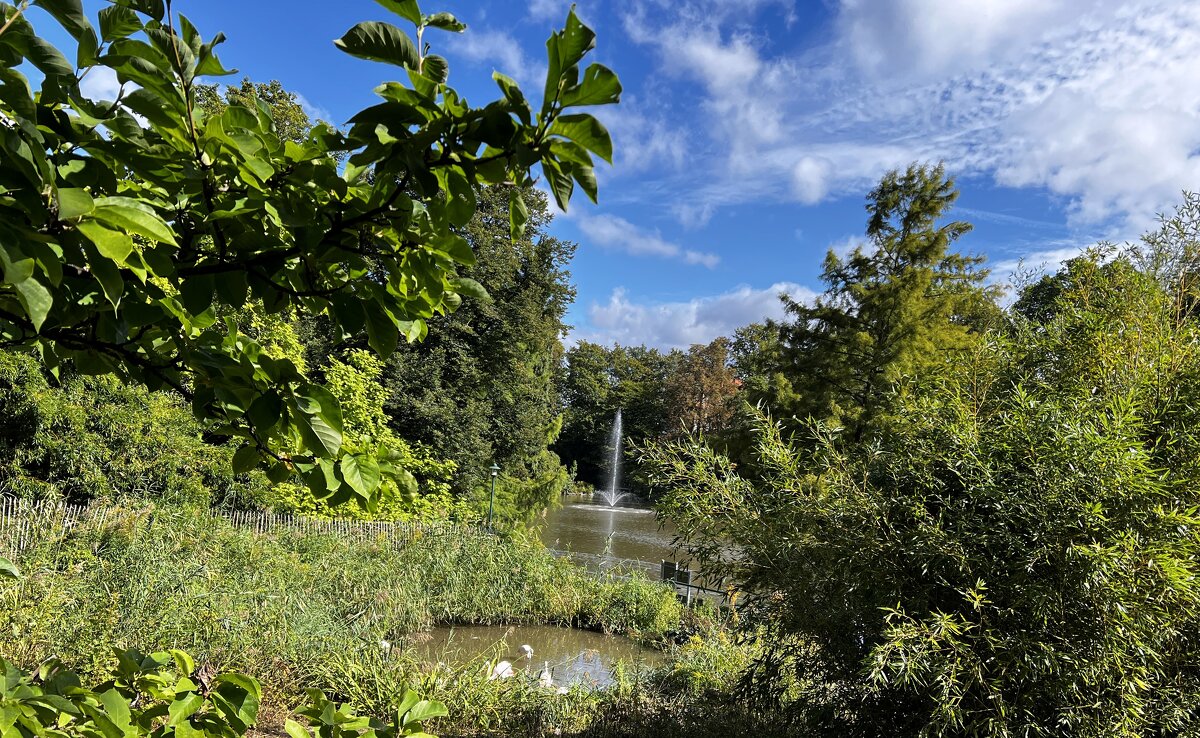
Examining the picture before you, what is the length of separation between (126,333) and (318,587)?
25.9 feet

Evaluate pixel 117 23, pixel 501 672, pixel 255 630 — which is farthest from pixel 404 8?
pixel 501 672

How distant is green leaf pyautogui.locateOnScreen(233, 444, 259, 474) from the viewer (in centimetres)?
113

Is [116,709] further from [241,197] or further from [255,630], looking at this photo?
[255,630]

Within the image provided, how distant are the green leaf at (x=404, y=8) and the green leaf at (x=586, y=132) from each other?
0.19 meters

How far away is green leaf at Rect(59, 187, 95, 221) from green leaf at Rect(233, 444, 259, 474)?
0.63 metres

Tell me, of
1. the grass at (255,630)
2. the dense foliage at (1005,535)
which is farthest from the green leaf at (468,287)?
the grass at (255,630)

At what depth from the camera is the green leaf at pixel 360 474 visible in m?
1.00

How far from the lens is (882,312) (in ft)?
39.6

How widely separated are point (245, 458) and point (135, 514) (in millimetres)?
6737

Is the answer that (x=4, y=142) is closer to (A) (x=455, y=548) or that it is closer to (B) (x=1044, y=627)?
(B) (x=1044, y=627)

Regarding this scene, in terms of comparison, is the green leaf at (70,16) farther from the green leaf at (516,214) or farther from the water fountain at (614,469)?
the water fountain at (614,469)

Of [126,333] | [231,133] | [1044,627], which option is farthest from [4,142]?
[1044,627]

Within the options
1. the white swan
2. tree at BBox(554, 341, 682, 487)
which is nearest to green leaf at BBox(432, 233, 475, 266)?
the white swan

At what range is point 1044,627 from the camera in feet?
8.13
